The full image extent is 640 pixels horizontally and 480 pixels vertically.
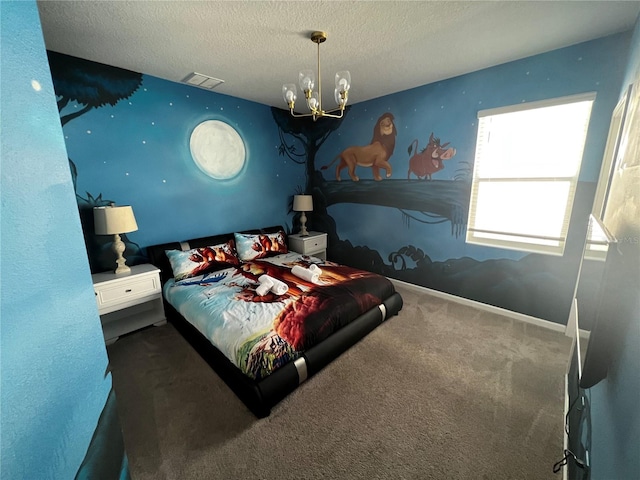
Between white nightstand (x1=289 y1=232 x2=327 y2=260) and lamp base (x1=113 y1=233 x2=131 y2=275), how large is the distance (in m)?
2.11

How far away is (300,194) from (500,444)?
3.67m

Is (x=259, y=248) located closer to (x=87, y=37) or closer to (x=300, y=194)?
(x=300, y=194)

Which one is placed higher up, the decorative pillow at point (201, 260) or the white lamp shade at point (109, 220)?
the white lamp shade at point (109, 220)

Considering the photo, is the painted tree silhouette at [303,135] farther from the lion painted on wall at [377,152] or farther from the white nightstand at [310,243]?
the white nightstand at [310,243]

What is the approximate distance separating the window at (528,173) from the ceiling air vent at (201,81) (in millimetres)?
2792

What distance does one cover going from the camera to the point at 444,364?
6.66 ft

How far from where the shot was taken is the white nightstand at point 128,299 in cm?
223

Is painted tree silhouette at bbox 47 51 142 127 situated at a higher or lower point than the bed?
higher

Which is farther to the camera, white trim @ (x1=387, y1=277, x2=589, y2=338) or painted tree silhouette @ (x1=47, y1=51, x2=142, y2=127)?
white trim @ (x1=387, y1=277, x2=589, y2=338)

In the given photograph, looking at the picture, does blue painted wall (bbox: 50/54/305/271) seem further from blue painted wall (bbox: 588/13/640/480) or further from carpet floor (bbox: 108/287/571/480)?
blue painted wall (bbox: 588/13/640/480)

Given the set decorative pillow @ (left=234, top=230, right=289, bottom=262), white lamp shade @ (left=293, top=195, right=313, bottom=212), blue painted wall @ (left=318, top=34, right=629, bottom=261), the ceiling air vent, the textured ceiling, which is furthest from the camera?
white lamp shade @ (left=293, top=195, right=313, bottom=212)

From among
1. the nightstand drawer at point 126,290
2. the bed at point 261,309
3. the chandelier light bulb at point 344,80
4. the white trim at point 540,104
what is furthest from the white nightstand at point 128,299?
the white trim at point 540,104

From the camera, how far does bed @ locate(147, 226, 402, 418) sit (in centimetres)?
165

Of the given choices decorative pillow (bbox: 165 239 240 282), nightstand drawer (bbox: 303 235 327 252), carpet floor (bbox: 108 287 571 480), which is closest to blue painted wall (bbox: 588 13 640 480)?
carpet floor (bbox: 108 287 571 480)
